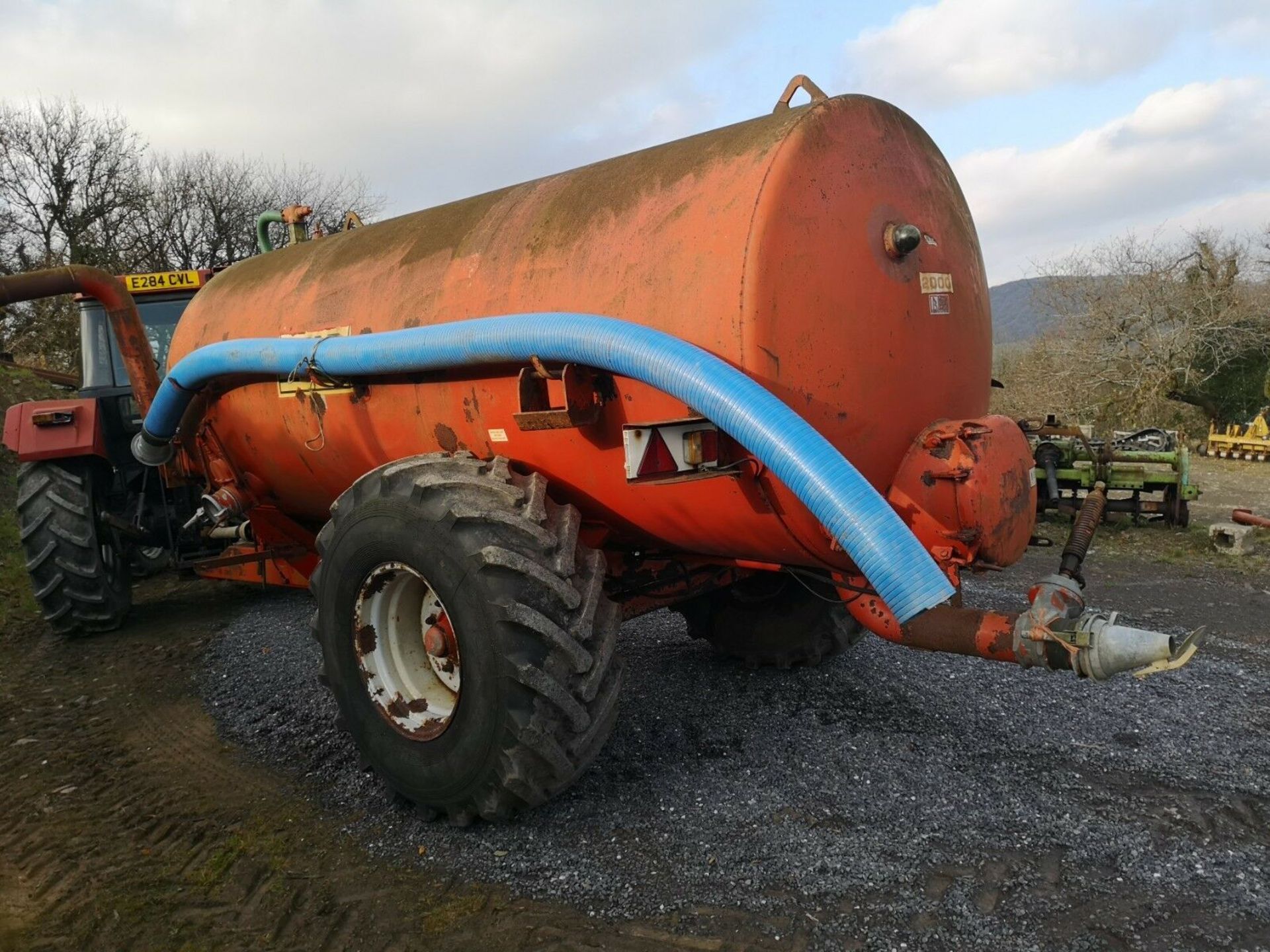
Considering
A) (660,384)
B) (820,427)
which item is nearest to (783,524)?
(820,427)

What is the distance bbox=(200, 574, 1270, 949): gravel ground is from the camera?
2.53 meters

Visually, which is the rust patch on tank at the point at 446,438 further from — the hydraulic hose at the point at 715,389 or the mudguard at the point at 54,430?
the mudguard at the point at 54,430

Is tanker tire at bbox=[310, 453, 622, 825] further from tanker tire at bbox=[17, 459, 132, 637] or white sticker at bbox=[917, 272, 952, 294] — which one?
tanker tire at bbox=[17, 459, 132, 637]

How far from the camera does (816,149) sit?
8.70ft

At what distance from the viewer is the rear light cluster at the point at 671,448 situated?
8.73ft

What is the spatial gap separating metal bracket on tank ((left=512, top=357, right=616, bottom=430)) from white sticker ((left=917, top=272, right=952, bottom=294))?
3.65 ft

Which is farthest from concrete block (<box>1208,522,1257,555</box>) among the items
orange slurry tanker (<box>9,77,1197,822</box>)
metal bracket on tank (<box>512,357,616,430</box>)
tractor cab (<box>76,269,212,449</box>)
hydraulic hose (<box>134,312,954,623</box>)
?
tractor cab (<box>76,269,212,449</box>)

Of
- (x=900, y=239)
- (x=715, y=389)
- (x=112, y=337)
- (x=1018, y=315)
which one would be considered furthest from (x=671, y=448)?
(x=1018, y=315)

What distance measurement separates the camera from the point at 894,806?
3.09m

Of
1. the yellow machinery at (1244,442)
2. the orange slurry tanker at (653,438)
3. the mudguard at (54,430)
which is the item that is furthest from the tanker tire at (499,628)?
the yellow machinery at (1244,442)

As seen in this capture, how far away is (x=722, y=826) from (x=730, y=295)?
5.92 ft

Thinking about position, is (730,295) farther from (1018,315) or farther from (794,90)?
(1018,315)

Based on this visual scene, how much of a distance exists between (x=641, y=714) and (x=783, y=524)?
1606 millimetres

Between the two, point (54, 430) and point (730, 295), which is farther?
point (54, 430)
